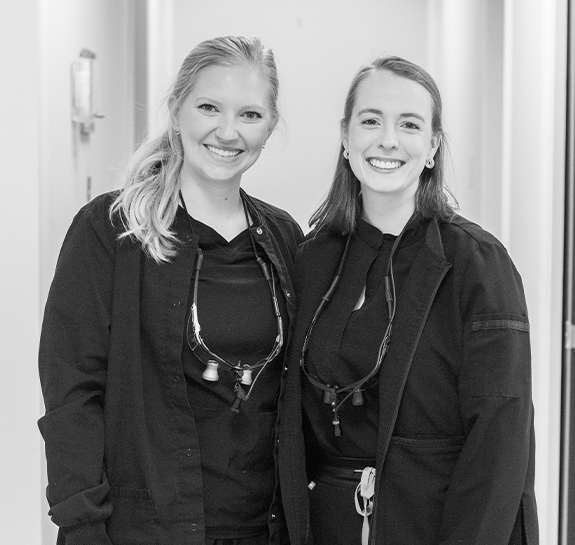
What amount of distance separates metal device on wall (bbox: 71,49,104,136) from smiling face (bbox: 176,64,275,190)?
606 mm

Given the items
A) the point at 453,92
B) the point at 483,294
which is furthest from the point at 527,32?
the point at 483,294

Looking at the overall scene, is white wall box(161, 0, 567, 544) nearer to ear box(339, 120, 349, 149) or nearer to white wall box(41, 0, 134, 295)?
white wall box(41, 0, 134, 295)

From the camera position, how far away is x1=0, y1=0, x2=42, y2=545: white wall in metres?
1.76

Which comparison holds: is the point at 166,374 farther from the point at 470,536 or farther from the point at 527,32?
the point at 527,32

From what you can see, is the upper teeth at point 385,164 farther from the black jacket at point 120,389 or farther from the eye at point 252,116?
the black jacket at point 120,389

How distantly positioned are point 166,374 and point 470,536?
0.61 m

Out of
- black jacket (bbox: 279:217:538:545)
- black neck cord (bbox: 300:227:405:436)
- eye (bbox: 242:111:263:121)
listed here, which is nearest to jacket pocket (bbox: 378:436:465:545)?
black jacket (bbox: 279:217:538:545)

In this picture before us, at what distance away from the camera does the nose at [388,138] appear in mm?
1531

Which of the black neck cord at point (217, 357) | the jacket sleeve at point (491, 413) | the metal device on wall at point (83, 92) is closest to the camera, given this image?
the jacket sleeve at point (491, 413)

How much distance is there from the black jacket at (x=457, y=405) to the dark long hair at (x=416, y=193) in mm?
61

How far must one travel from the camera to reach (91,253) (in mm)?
1467

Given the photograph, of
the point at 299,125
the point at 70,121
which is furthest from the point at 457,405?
the point at 299,125

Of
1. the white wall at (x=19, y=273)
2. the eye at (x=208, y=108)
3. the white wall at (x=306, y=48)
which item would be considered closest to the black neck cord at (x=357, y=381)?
the eye at (x=208, y=108)

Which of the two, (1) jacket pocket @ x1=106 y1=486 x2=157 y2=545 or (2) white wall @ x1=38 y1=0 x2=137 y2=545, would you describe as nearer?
(1) jacket pocket @ x1=106 y1=486 x2=157 y2=545
